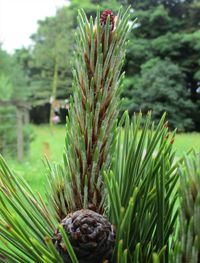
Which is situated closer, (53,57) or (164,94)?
(164,94)

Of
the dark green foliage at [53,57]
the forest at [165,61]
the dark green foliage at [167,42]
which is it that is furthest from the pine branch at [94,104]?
the dark green foliage at [53,57]

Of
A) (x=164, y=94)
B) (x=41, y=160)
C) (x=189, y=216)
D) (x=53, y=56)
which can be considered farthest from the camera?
(x=53, y=56)

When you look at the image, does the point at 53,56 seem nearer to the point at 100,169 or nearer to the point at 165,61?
the point at 165,61

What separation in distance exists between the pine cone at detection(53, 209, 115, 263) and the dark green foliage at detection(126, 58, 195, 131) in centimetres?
1544

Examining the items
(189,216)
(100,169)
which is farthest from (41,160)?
(189,216)

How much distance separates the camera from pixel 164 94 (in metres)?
16.4

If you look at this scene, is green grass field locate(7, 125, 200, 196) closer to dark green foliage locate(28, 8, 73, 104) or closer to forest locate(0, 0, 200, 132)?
forest locate(0, 0, 200, 132)

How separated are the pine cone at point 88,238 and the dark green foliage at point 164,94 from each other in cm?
1544

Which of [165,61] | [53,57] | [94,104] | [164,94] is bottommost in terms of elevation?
[164,94]

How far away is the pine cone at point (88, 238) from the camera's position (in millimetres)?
406

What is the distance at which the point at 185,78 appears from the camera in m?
17.5

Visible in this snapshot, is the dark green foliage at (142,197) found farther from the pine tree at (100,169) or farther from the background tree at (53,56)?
the background tree at (53,56)

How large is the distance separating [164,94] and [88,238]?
16.2m

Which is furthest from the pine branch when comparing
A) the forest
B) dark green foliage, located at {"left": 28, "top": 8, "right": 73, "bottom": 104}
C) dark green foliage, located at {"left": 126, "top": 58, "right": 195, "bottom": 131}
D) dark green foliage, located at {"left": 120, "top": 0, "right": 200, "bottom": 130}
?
dark green foliage, located at {"left": 28, "top": 8, "right": 73, "bottom": 104}
